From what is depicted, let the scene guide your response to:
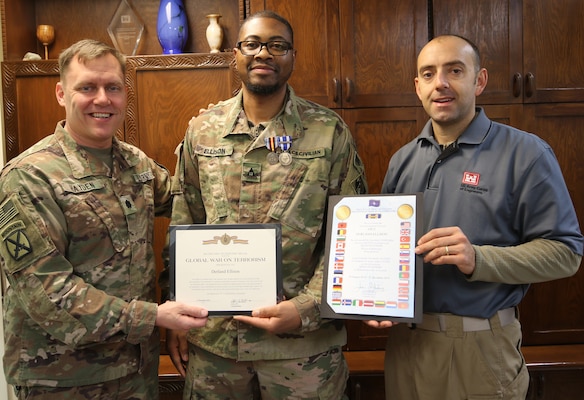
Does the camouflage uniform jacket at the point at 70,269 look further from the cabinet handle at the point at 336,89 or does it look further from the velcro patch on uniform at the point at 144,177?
the cabinet handle at the point at 336,89

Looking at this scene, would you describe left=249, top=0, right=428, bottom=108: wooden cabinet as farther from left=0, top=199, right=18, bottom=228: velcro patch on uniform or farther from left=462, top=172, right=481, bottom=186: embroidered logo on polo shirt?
left=0, top=199, right=18, bottom=228: velcro patch on uniform

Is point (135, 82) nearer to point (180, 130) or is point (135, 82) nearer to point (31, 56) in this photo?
point (180, 130)

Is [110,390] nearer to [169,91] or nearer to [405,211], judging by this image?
[405,211]

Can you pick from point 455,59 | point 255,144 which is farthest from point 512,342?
point 255,144

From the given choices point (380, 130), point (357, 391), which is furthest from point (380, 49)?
point (357, 391)

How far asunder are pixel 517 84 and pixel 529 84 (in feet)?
0.19

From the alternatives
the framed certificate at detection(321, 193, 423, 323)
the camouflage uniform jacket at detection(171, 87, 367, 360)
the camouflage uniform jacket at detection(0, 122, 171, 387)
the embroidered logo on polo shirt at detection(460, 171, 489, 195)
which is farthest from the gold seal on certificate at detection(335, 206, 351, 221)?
the camouflage uniform jacket at detection(0, 122, 171, 387)

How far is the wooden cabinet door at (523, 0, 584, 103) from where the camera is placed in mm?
2510

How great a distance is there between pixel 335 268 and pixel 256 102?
2.03 feet

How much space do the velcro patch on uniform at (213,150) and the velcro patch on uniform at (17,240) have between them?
59 cm

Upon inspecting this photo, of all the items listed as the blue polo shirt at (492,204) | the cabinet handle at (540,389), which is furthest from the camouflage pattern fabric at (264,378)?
the cabinet handle at (540,389)

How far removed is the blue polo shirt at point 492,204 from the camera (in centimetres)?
153

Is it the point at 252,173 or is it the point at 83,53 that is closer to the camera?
the point at 83,53

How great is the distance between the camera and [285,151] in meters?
1.71
